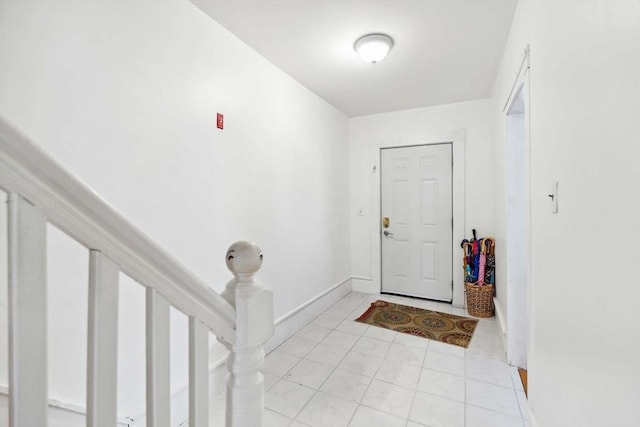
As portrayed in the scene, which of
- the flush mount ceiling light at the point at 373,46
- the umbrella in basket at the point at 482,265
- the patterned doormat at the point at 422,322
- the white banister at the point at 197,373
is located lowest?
the patterned doormat at the point at 422,322

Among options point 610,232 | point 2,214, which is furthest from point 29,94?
point 610,232

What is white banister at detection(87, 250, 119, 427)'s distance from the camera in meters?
0.48

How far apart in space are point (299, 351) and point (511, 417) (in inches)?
58.8

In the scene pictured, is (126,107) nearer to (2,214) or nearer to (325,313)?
(2,214)

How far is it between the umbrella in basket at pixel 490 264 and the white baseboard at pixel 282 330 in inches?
65.4

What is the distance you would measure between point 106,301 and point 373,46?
2.31m

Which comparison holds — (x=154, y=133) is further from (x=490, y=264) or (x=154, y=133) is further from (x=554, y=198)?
(x=490, y=264)

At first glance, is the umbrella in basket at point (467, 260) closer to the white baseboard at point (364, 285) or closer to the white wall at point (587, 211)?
the white baseboard at point (364, 285)

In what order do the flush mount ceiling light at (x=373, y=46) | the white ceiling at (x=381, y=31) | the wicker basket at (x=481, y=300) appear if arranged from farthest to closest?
1. the wicker basket at (x=481, y=300)
2. the flush mount ceiling light at (x=373, y=46)
3. the white ceiling at (x=381, y=31)

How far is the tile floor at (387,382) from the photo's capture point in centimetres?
174

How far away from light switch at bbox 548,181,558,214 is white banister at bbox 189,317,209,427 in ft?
4.40

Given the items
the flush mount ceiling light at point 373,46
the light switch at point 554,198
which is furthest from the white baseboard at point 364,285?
the light switch at point 554,198

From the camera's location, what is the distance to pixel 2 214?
1083 mm

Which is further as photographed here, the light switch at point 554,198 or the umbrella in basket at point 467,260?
the umbrella in basket at point 467,260
